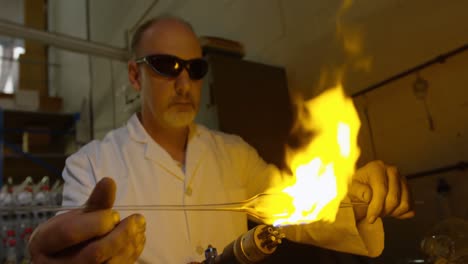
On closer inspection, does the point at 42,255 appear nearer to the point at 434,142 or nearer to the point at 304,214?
the point at 304,214

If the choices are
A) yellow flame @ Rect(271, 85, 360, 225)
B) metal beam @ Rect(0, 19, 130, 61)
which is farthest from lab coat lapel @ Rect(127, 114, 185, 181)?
metal beam @ Rect(0, 19, 130, 61)

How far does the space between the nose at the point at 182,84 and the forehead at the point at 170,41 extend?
67 millimetres

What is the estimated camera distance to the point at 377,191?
2.78 ft

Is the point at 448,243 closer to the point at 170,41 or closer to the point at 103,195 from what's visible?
the point at 103,195

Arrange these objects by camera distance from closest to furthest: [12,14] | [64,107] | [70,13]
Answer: [64,107], [70,13], [12,14]

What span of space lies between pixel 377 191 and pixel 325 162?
21 cm

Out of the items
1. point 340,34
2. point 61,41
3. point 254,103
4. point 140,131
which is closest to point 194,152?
point 140,131

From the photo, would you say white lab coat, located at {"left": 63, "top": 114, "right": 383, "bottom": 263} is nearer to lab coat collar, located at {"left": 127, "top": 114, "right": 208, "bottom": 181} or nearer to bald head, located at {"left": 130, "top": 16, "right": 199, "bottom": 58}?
lab coat collar, located at {"left": 127, "top": 114, "right": 208, "bottom": 181}

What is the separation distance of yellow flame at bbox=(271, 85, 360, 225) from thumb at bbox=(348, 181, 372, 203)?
0.02 m

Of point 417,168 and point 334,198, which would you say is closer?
point 334,198

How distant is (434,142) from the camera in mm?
1145

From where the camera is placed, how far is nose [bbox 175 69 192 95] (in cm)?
122

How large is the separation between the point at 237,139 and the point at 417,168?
665mm

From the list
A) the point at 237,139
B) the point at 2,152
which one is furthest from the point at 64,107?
the point at 237,139
